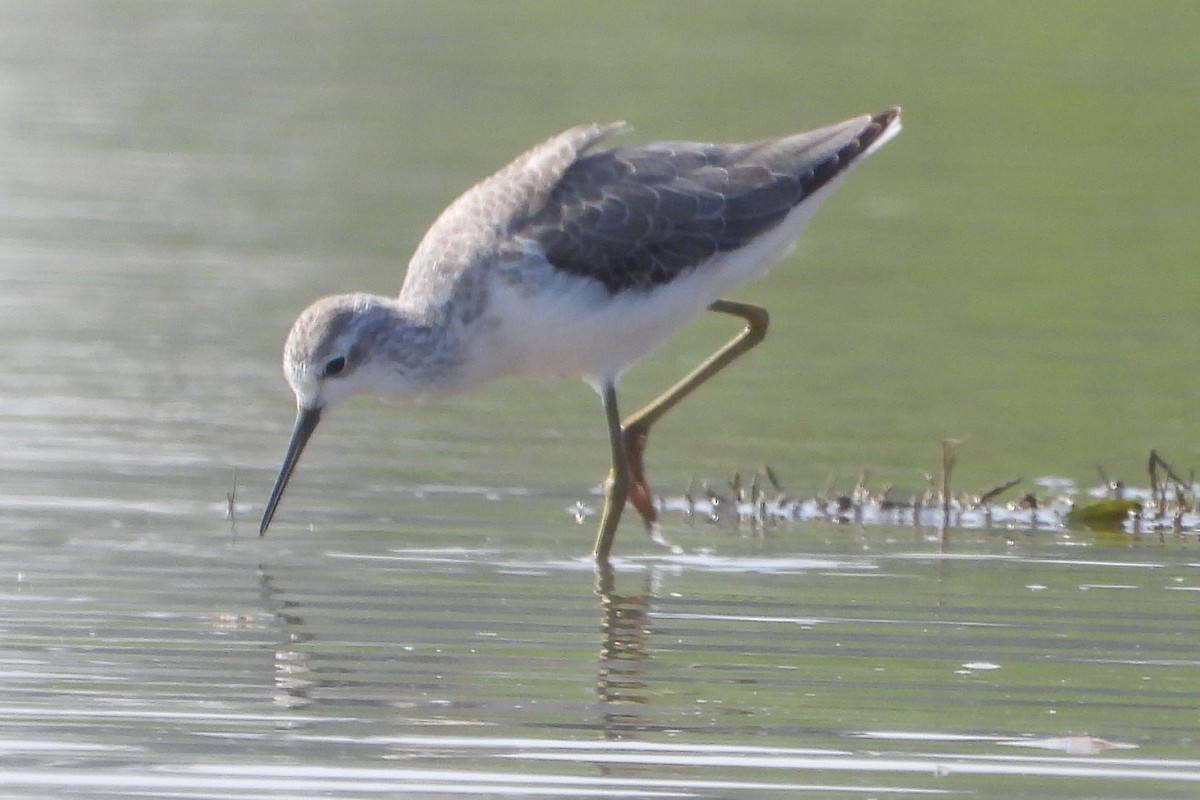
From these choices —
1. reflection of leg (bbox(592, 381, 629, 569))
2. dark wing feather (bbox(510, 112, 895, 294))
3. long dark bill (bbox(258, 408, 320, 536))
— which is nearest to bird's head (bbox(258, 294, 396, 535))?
long dark bill (bbox(258, 408, 320, 536))

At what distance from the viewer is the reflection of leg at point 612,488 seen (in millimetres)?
9336

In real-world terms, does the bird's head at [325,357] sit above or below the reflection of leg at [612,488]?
above

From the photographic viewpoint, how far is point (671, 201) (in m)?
10.1

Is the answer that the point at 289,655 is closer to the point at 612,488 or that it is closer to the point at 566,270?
the point at 612,488

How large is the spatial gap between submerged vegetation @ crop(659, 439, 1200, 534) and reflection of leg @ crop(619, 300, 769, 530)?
0.27 meters

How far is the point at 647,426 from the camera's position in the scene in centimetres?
1066

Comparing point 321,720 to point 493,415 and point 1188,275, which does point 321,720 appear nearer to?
point 493,415

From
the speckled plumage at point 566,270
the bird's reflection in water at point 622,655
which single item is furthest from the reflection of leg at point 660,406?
the bird's reflection in water at point 622,655

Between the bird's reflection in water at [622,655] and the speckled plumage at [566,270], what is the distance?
3.41 feet

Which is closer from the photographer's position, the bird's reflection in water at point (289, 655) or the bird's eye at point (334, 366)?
the bird's reflection in water at point (289, 655)

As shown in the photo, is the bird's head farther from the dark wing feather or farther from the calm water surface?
the dark wing feather

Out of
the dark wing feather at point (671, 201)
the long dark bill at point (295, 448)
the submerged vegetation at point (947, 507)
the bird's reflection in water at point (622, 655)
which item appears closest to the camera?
the bird's reflection in water at point (622, 655)

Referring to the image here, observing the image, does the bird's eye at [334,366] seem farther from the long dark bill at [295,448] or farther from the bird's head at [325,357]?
the long dark bill at [295,448]

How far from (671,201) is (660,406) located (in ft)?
3.72
